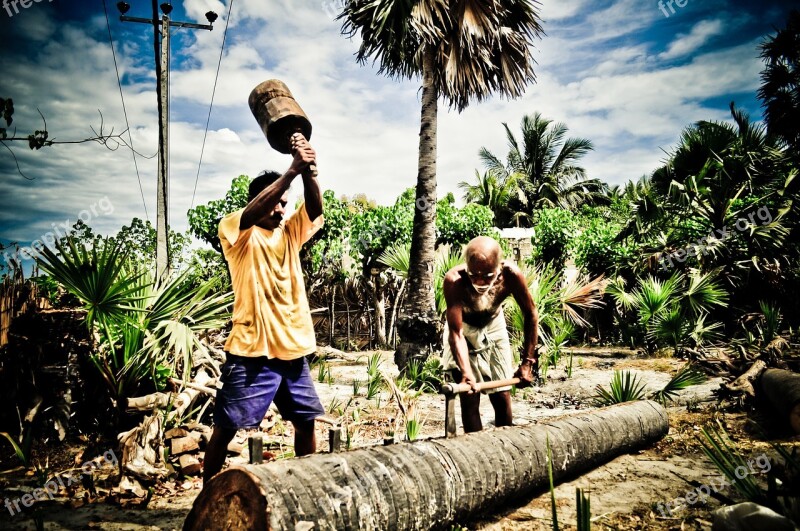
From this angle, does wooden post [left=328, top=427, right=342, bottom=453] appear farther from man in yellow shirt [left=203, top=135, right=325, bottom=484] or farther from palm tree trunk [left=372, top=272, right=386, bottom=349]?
palm tree trunk [left=372, top=272, right=386, bottom=349]

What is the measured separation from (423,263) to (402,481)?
499 cm

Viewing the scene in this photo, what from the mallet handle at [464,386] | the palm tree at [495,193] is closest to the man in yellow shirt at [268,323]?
the mallet handle at [464,386]

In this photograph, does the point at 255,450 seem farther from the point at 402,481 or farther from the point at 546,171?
the point at 546,171

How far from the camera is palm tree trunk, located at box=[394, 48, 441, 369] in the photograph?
22.3ft

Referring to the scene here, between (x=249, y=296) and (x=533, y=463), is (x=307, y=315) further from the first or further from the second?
(x=533, y=463)

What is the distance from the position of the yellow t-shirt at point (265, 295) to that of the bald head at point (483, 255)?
1267mm

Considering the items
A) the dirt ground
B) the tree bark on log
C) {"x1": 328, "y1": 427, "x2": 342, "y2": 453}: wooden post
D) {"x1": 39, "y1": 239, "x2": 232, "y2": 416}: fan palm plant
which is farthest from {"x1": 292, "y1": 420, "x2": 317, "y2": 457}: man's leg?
the tree bark on log

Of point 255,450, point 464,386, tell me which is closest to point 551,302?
point 464,386

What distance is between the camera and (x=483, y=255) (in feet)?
10.4

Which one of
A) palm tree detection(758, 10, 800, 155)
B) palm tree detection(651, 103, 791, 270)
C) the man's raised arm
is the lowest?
the man's raised arm

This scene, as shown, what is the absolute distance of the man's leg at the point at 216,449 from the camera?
229 centimetres

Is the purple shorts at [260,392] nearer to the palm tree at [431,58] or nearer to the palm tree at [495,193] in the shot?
the palm tree at [431,58]

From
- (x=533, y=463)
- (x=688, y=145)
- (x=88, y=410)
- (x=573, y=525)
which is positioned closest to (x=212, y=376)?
(x=88, y=410)

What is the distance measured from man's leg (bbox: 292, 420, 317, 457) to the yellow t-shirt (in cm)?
38
